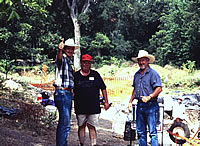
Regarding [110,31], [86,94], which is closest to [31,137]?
[86,94]

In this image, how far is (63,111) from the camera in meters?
4.30

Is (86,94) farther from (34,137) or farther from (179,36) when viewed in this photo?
(179,36)

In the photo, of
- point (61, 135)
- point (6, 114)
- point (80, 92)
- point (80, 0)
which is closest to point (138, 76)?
point (80, 92)

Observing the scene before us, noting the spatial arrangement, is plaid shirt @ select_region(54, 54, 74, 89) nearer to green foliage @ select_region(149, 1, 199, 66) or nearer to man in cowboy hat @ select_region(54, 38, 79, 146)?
man in cowboy hat @ select_region(54, 38, 79, 146)

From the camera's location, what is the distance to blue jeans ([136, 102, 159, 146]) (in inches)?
182

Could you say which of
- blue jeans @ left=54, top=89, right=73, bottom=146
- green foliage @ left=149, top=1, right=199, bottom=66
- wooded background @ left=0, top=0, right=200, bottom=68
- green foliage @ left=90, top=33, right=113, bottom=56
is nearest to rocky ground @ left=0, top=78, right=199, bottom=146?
blue jeans @ left=54, top=89, right=73, bottom=146

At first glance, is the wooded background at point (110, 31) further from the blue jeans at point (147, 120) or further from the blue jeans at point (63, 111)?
the blue jeans at point (147, 120)

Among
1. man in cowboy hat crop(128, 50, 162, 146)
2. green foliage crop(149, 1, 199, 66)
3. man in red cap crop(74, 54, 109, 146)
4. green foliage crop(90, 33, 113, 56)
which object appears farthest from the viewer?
green foliage crop(90, 33, 113, 56)

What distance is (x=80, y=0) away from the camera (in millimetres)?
33812

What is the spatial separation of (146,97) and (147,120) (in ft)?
1.38

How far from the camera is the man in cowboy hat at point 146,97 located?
461cm

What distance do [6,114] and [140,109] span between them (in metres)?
3.52

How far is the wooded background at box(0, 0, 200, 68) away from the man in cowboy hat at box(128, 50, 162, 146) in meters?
17.9

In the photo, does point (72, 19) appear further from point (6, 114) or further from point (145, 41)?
point (6, 114)
